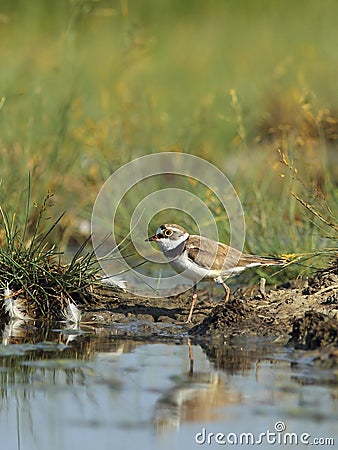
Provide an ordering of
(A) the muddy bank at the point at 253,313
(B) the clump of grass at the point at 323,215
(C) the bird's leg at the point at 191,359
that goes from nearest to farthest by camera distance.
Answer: (C) the bird's leg at the point at 191,359
(A) the muddy bank at the point at 253,313
(B) the clump of grass at the point at 323,215

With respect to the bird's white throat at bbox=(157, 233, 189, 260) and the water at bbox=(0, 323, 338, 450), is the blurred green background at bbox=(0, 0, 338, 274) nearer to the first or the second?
the bird's white throat at bbox=(157, 233, 189, 260)

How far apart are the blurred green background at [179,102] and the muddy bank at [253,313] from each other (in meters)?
0.59

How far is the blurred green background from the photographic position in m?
9.04

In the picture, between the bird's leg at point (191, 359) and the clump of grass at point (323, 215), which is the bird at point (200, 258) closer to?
the clump of grass at point (323, 215)

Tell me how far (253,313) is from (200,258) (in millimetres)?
679

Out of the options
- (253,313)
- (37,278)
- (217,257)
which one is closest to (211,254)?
(217,257)

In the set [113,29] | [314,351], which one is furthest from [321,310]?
[113,29]

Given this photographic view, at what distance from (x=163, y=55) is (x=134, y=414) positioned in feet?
45.9

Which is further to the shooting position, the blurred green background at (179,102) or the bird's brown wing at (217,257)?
the blurred green background at (179,102)

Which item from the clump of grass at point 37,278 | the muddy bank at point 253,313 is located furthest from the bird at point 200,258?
the clump of grass at point 37,278

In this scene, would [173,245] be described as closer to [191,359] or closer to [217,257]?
[217,257]

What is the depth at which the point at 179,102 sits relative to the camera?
16.0 metres

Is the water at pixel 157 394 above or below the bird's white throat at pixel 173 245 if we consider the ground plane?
below

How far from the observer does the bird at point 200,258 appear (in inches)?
291
